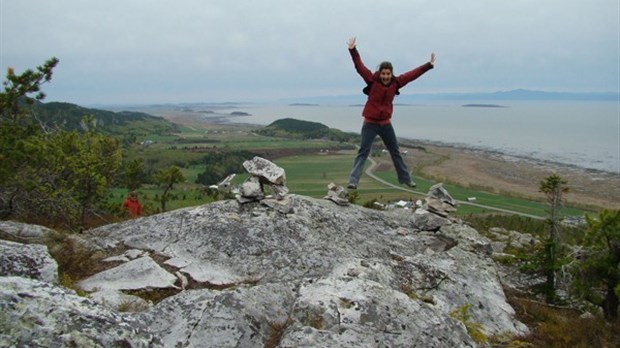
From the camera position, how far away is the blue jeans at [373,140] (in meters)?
13.5

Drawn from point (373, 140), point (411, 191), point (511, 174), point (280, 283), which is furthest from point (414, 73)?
point (511, 174)

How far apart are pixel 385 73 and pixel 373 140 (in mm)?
2157

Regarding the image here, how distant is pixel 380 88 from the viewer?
1294 cm

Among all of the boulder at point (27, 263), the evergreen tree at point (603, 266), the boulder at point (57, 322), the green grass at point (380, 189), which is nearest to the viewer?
the boulder at point (57, 322)

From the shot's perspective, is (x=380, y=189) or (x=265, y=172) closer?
(x=265, y=172)

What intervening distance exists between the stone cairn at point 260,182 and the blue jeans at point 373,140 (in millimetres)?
2373

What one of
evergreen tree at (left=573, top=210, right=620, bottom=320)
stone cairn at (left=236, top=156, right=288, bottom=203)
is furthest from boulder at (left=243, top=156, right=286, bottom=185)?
evergreen tree at (left=573, top=210, right=620, bottom=320)

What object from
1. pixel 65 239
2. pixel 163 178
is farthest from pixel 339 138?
pixel 65 239

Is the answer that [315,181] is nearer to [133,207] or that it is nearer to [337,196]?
[133,207]

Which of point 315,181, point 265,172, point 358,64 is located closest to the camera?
point 358,64

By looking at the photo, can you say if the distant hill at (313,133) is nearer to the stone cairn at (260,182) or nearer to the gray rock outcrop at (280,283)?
the stone cairn at (260,182)

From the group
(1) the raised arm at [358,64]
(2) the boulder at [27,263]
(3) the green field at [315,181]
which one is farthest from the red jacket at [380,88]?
(3) the green field at [315,181]

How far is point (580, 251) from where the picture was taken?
56.6 ft

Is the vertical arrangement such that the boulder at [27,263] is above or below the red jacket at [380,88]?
below
